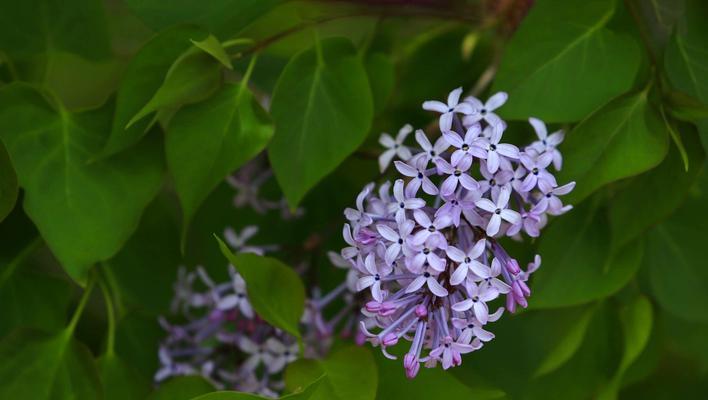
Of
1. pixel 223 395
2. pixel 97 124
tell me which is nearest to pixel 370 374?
pixel 223 395

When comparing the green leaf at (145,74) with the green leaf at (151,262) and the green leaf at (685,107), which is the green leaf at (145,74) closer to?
the green leaf at (151,262)

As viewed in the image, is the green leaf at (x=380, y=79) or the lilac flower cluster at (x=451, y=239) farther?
the green leaf at (x=380, y=79)

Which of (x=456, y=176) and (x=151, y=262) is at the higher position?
(x=456, y=176)

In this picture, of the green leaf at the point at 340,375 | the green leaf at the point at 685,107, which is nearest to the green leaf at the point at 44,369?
the green leaf at the point at 340,375

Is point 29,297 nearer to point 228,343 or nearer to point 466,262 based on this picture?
point 228,343

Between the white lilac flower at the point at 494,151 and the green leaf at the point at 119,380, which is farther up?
the white lilac flower at the point at 494,151

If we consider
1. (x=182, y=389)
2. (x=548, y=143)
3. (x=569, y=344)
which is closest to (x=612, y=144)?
(x=548, y=143)
